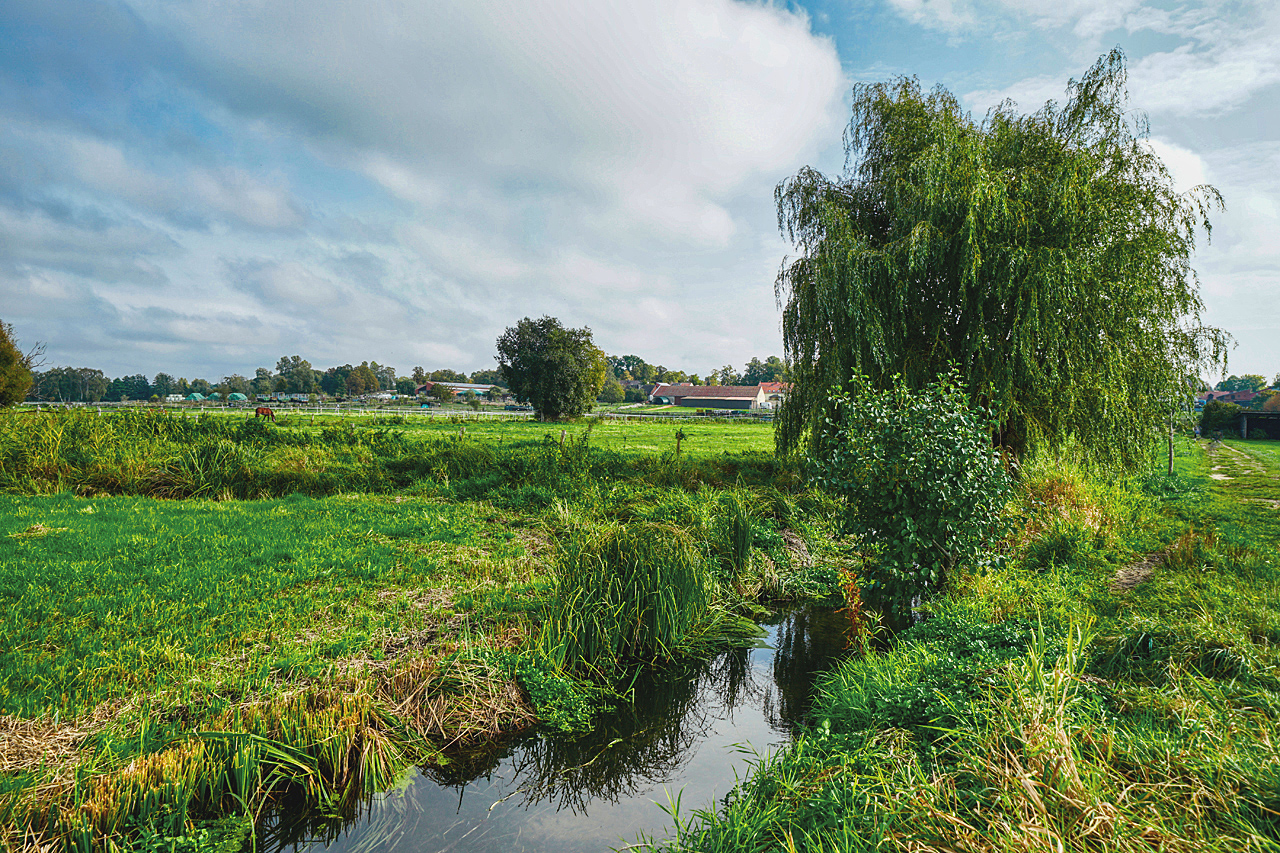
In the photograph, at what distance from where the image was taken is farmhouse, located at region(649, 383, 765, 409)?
9219cm

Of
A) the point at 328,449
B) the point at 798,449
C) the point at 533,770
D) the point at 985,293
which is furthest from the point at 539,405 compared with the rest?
the point at 533,770

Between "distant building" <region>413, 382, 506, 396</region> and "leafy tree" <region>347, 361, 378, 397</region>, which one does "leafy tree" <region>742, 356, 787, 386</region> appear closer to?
"distant building" <region>413, 382, 506, 396</region>

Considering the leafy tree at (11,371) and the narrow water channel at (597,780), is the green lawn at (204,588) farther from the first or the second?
the leafy tree at (11,371)

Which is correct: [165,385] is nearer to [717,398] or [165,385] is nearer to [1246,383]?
[717,398]

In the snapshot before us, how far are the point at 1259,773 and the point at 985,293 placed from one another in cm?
843

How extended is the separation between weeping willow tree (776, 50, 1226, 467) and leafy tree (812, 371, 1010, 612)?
10.6ft

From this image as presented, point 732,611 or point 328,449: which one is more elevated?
point 328,449

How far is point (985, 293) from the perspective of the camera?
9.80m

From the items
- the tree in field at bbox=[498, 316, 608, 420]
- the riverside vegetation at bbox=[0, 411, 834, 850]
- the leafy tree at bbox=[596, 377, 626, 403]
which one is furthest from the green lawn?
the leafy tree at bbox=[596, 377, 626, 403]

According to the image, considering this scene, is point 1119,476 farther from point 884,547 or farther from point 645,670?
point 645,670

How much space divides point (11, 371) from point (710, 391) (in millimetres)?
82198

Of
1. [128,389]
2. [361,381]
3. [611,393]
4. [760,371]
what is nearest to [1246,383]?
[760,371]

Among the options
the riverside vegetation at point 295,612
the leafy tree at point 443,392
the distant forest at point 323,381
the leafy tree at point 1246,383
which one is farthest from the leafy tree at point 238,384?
the leafy tree at point 1246,383

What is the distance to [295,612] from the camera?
235 inches
